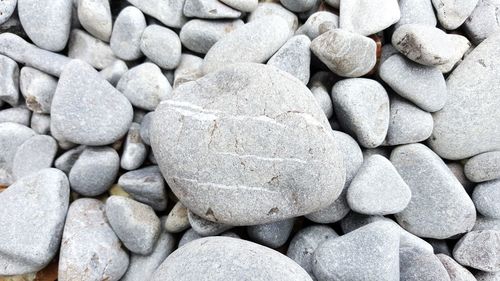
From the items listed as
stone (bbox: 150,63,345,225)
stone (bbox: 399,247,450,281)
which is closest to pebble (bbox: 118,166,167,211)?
stone (bbox: 150,63,345,225)

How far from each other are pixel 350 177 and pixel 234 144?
0.44 meters

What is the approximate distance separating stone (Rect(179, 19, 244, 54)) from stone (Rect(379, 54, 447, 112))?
1.95ft

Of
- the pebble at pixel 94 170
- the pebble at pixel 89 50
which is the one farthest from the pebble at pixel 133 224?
the pebble at pixel 89 50

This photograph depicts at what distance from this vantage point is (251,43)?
51.3 inches

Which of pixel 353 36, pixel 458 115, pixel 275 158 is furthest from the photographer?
pixel 458 115

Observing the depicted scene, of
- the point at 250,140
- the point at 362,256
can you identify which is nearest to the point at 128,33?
the point at 250,140

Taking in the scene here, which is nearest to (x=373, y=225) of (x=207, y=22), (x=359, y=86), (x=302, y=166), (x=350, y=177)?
(x=350, y=177)

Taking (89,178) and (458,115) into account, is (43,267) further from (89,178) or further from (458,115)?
(458,115)

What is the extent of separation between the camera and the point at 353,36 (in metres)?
1.22

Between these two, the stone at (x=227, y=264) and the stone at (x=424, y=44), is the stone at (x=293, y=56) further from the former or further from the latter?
the stone at (x=227, y=264)

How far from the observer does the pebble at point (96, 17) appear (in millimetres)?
1353

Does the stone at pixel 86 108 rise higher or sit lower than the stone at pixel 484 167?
higher

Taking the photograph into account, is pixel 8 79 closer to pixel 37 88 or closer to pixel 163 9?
pixel 37 88

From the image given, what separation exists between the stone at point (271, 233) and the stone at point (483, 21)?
1.01 meters
